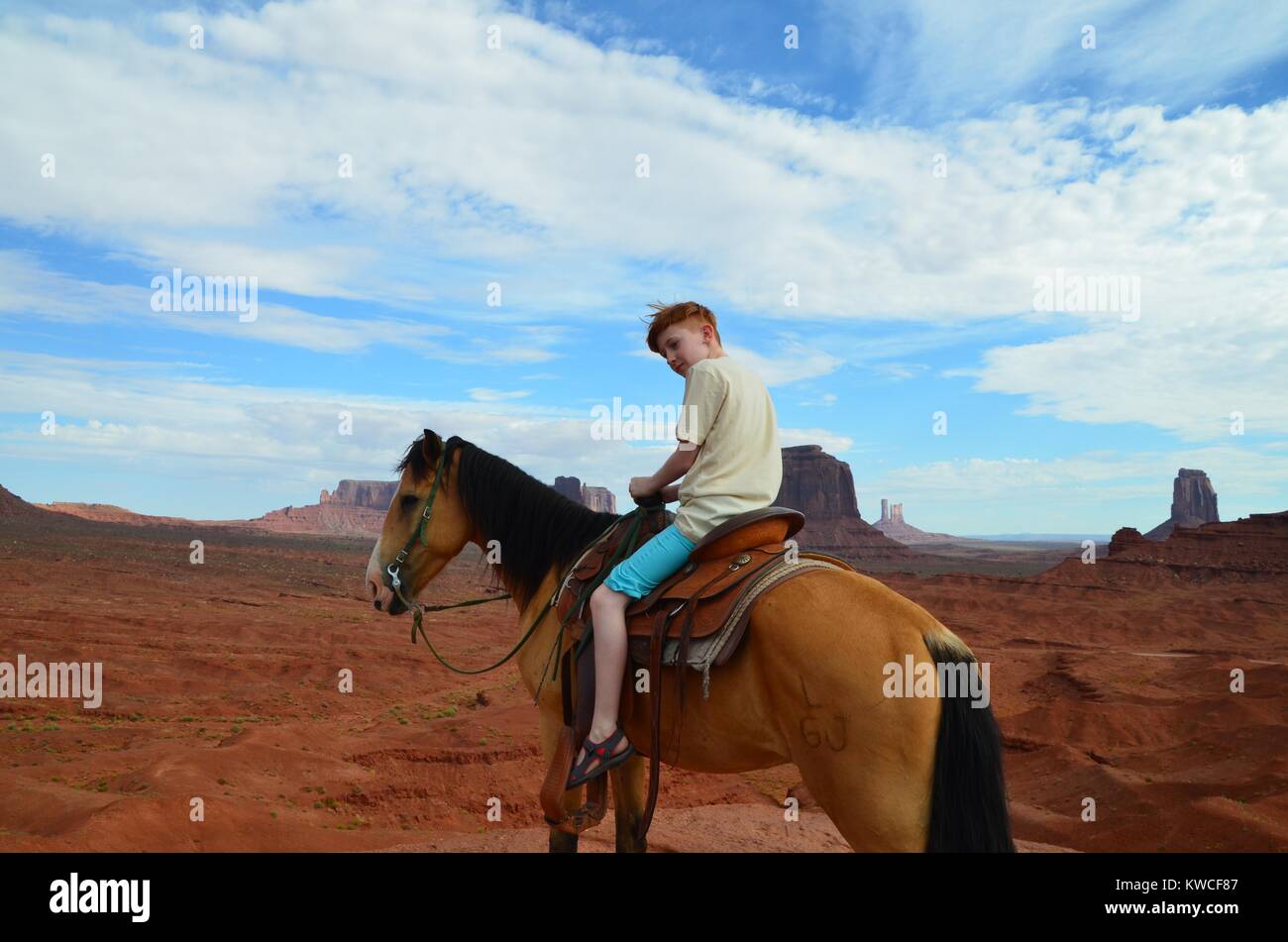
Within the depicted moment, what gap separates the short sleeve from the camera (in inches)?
145

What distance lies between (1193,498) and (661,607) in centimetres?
13603

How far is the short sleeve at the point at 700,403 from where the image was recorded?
3689 mm

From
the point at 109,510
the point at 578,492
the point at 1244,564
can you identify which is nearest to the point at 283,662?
the point at 1244,564

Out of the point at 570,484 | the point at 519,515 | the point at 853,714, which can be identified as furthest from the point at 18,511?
the point at 853,714

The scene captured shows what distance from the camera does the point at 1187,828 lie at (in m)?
7.49

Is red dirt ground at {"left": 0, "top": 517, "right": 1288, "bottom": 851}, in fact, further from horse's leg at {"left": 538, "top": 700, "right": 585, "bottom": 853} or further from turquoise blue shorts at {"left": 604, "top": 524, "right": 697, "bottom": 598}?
turquoise blue shorts at {"left": 604, "top": 524, "right": 697, "bottom": 598}

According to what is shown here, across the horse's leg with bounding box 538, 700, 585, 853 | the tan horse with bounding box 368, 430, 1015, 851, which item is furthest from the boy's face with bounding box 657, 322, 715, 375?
the horse's leg with bounding box 538, 700, 585, 853

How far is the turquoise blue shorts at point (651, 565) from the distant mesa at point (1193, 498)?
429 feet

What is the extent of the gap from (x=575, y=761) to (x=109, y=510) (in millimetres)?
160536

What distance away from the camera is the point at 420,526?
5070 millimetres

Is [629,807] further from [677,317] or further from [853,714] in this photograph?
[677,317]

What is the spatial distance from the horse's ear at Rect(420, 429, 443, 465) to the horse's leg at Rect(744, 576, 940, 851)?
2736mm

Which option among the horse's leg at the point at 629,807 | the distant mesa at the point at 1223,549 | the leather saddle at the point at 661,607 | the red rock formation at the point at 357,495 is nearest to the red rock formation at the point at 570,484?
the red rock formation at the point at 357,495
